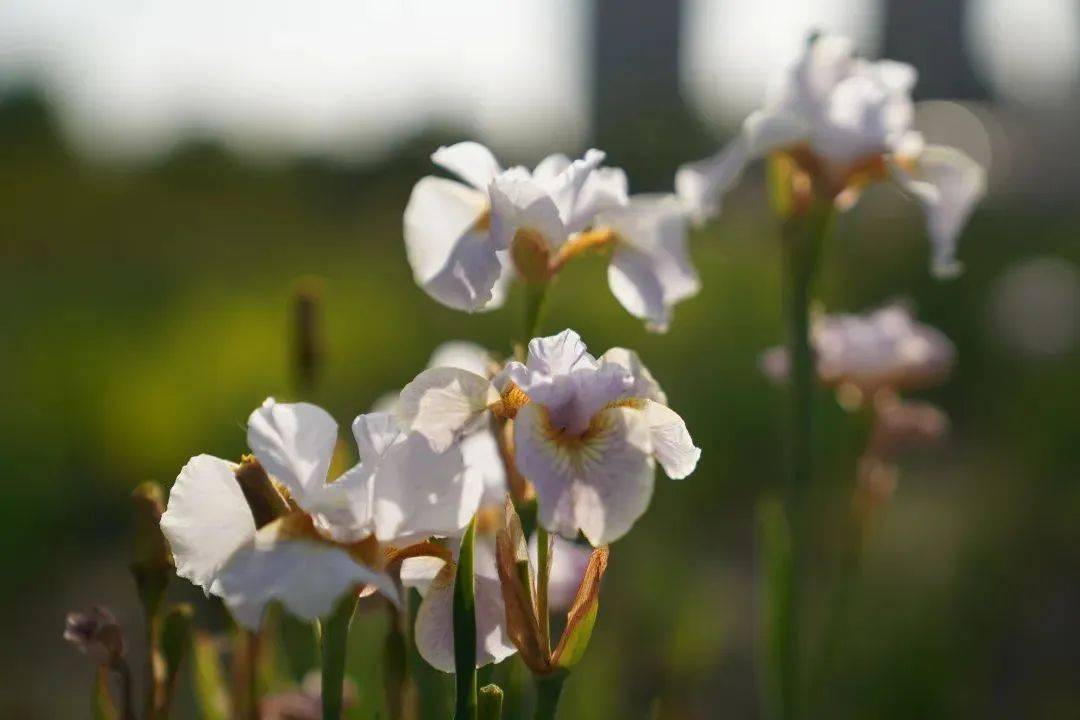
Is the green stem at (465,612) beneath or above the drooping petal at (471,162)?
beneath

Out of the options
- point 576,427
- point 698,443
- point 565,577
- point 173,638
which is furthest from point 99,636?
point 698,443

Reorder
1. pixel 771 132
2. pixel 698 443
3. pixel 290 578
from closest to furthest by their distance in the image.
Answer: pixel 290 578 → pixel 771 132 → pixel 698 443

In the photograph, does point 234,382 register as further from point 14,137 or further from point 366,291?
point 14,137

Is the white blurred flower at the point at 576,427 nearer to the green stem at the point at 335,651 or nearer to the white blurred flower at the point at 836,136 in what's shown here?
the green stem at the point at 335,651

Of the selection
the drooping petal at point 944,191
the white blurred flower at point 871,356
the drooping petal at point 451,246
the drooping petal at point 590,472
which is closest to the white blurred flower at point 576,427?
the drooping petal at point 590,472

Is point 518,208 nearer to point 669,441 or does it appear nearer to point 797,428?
point 669,441

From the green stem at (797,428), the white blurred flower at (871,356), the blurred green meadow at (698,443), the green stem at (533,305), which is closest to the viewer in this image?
the green stem at (533,305)
